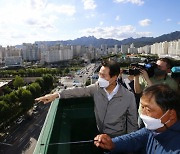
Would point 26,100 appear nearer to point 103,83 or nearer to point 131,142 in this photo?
point 103,83

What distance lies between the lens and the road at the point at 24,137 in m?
11.3

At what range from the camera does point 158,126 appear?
1.06 meters

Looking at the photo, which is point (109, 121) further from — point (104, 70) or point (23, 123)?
point (23, 123)

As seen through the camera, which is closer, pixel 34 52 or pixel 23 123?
pixel 23 123

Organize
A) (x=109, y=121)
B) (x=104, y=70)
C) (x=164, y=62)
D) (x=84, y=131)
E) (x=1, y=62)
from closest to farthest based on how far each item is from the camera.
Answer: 1. (x=109, y=121)
2. (x=104, y=70)
3. (x=84, y=131)
4. (x=164, y=62)
5. (x=1, y=62)

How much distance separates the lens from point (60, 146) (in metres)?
1.47

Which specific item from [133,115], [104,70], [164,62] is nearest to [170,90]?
[133,115]

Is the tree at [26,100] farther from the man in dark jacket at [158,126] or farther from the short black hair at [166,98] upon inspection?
the short black hair at [166,98]

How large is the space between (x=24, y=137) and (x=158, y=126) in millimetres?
12549

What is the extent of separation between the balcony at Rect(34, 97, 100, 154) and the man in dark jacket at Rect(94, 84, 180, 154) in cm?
40

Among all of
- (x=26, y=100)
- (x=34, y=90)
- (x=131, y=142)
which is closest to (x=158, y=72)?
(x=131, y=142)

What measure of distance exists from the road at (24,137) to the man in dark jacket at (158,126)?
34.6ft

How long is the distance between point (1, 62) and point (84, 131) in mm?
49756

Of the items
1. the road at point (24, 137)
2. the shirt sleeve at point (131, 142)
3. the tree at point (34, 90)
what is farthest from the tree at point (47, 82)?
the shirt sleeve at point (131, 142)
